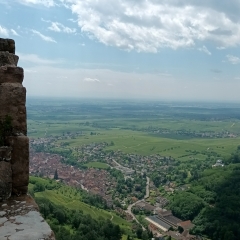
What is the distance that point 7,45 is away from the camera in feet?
16.5

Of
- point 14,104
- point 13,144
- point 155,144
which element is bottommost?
point 155,144

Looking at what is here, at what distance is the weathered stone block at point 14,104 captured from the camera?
14.5 feet

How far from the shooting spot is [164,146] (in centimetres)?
9219

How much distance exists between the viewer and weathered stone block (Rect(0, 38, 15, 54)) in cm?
499

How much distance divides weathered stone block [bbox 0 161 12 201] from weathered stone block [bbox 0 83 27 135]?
1.78ft

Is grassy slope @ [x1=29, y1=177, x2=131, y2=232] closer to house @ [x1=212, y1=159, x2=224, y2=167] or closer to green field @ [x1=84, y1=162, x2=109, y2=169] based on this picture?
green field @ [x1=84, y1=162, x2=109, y2=169]

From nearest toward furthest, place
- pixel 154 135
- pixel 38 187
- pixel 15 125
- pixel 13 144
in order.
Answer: pixel 13 144
pixel 15 125
pixel 38 187
pixel 154 135

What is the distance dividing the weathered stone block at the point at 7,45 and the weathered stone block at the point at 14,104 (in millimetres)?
865

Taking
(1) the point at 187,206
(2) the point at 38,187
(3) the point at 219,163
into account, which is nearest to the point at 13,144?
(2) the point at 38,187

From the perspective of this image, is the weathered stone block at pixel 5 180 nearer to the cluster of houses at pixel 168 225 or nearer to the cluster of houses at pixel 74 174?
the cluster of houses at pixel 168 225

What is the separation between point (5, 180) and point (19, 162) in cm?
35

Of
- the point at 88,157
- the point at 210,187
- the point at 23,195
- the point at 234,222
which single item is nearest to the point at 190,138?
the point at 88,157

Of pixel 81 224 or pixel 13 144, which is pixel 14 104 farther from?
pixel 81 224

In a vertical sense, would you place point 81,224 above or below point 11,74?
below
